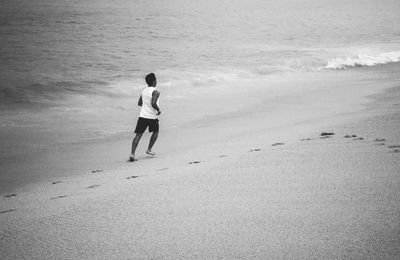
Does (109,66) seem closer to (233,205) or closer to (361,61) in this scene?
(361,61)

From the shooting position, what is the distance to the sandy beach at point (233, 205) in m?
3.04

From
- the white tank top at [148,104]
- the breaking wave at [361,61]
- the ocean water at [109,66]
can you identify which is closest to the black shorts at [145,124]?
the white tank top at [148,104]

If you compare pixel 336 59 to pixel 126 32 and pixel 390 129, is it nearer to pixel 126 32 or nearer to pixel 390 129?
pixel 390 129

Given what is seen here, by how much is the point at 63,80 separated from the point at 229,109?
10300 mm

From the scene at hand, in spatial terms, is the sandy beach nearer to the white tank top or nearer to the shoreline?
the shoreline

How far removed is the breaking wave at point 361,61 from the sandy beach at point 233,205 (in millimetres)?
18500

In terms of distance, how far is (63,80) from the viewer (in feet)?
63.0

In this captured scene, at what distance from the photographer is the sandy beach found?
3037mm

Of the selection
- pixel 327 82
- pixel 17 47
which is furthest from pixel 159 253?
pixel 17 47

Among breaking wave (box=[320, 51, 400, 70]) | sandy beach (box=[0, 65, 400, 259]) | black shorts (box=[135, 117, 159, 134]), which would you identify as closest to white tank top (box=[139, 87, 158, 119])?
black shorts (box=[135, 117, 159, 134])

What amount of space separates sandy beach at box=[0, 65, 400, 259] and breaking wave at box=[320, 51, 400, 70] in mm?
18500

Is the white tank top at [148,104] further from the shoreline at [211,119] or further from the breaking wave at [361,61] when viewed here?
the breaking wave at [361,61]

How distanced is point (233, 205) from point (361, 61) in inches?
970

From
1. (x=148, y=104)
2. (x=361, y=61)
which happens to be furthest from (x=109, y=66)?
(x=148, y=104)
